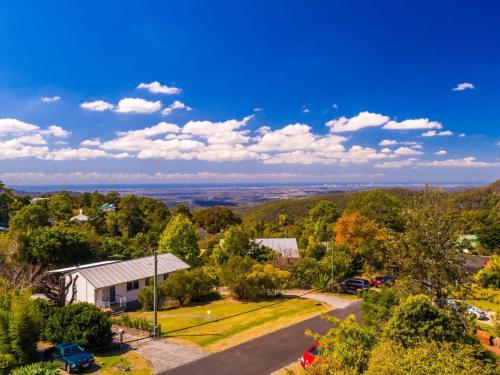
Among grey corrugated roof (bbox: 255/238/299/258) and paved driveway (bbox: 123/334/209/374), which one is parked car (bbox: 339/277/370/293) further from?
paved driveway (bbox: 123/334/209/374)

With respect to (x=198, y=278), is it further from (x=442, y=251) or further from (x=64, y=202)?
(x=64, y=202)

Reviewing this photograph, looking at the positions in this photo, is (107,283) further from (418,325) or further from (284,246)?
(284,246)

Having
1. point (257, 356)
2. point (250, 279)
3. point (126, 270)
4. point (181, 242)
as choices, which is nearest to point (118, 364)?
point (257, 356)

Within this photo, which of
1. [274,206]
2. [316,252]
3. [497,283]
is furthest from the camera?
[274,206]

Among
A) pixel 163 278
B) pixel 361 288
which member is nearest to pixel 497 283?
pixel 361 288

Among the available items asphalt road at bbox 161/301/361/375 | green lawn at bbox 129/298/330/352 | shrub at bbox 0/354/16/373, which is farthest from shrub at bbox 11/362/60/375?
green lawn at bbox 129/298/330/352

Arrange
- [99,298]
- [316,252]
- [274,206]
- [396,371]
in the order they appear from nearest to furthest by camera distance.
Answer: [396,371] < [99,298] < [316,252] < [274,206]
